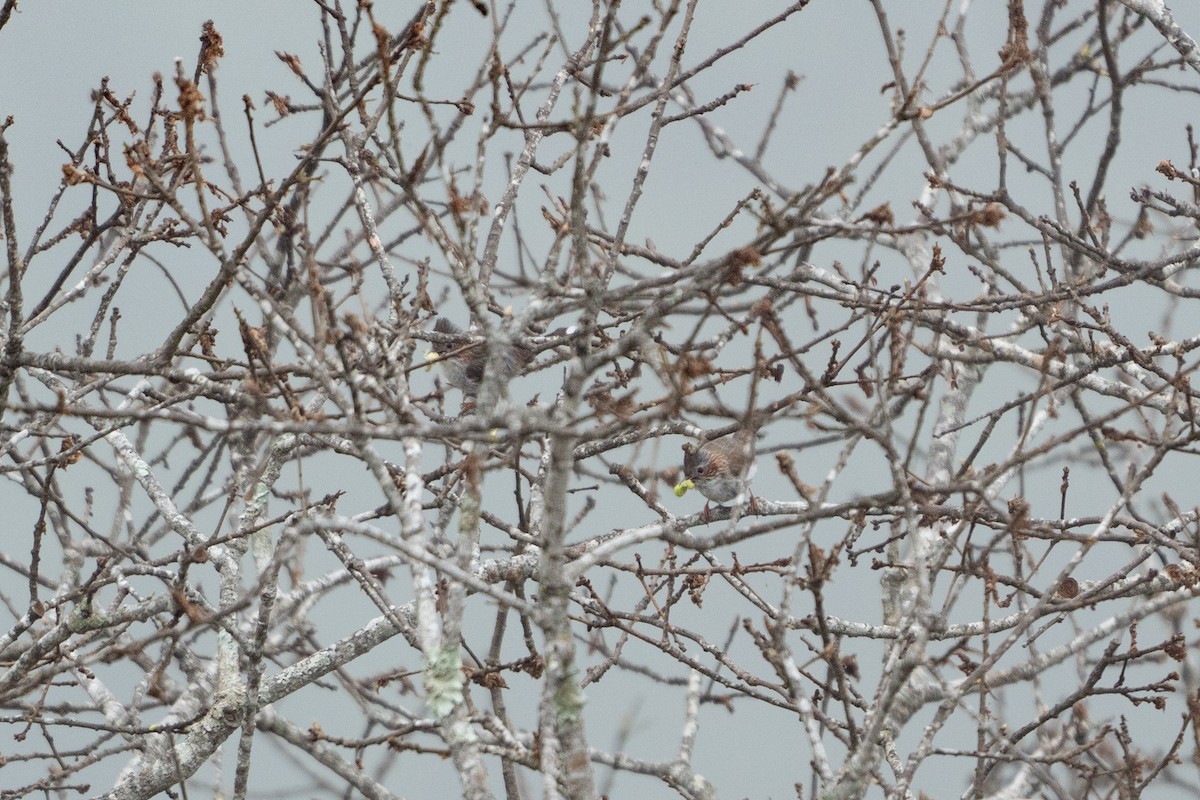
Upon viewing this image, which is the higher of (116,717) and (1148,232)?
(1148,232)

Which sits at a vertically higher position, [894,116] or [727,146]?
[727,146]

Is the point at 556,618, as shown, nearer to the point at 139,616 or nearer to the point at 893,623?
the point at 139,616

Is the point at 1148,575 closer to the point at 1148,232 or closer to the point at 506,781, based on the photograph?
the point at 506,781

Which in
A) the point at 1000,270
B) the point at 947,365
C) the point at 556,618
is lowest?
the point at 556,618

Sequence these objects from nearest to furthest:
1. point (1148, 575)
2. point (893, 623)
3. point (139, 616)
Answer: point (1148, 575) < point (139, 616) < point (893, 623)

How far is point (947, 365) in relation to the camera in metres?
7.34

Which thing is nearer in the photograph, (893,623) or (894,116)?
(894,116)

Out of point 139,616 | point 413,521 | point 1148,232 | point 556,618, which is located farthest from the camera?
point 1148,232

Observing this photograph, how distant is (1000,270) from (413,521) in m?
3.82

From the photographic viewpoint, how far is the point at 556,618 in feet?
9.53

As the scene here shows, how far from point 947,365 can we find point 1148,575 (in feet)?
11.2

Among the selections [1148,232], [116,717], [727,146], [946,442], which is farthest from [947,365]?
[116,717]

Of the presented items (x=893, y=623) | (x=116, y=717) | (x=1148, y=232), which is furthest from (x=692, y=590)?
(x=1148, y=232)

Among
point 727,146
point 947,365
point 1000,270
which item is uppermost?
point 727,146
